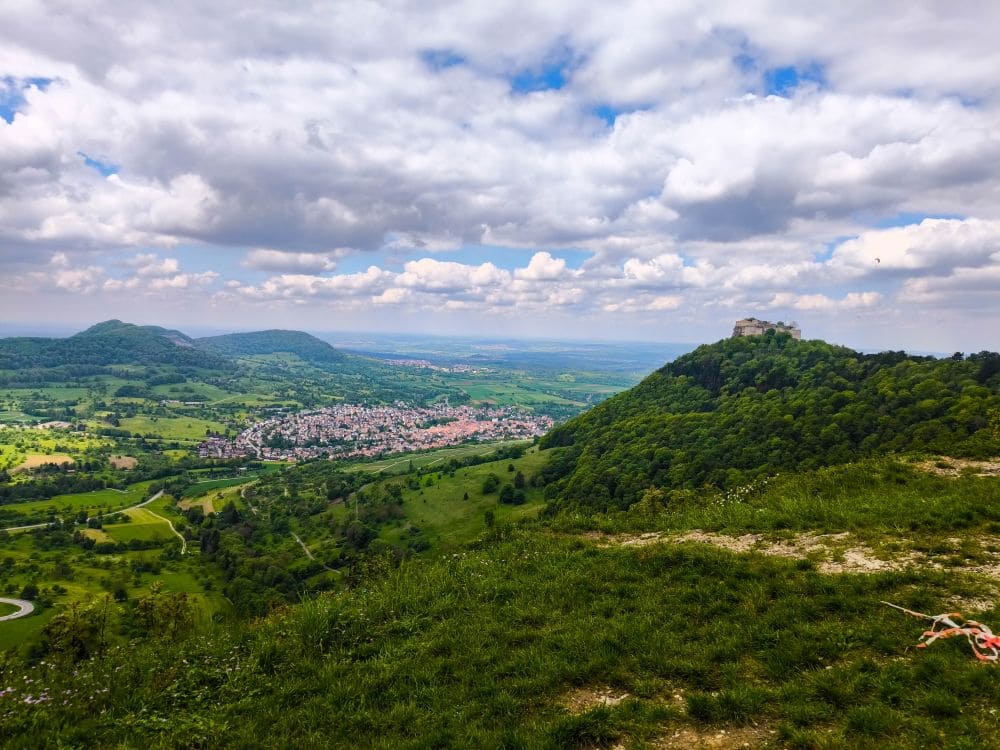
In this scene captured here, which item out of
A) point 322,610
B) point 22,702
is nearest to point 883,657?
point 322,610

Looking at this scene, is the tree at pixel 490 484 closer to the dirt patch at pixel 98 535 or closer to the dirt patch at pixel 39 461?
the dirt patch at pixel 98 535

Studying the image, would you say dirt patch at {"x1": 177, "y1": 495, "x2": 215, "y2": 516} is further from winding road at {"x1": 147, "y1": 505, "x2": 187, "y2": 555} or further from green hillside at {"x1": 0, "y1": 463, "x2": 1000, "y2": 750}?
green hillside at {"x1": 0, "y1": 463, "x2": 1000, "y2": 750}

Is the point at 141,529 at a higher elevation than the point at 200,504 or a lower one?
higher

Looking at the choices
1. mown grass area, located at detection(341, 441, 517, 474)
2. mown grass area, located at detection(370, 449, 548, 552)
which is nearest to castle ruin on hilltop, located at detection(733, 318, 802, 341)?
mown grass area, located at detection(370, 449, 548, 552)

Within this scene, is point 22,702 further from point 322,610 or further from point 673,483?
point 673,483

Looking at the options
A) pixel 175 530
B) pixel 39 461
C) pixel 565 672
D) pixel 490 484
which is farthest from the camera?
pixel 39 461

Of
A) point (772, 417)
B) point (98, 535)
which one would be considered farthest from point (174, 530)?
point (772, 417)

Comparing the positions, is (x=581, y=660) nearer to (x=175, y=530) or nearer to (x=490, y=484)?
(x=490, y=484)

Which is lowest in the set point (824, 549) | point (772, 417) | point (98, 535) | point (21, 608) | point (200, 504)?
point (200, 504)
